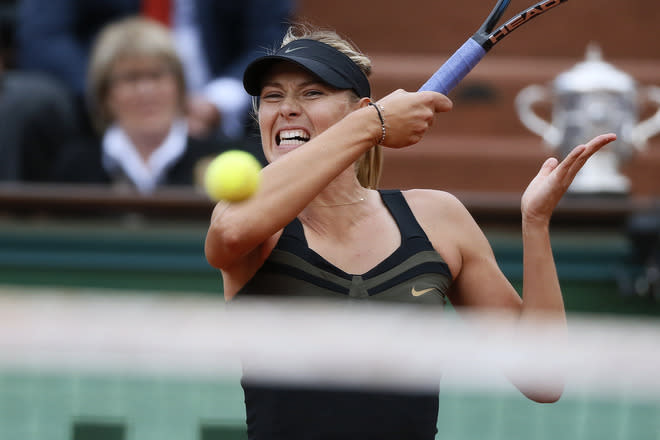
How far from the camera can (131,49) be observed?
472 centimetres

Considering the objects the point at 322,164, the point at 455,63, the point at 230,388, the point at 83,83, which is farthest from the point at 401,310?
the point at 83,83

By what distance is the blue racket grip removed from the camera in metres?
2.38

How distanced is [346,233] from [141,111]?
2.58m

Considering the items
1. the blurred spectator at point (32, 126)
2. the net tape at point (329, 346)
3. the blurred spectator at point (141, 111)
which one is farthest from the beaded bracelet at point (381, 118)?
the blurred spectator at point (32, 126)

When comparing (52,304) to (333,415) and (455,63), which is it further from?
(455,63)

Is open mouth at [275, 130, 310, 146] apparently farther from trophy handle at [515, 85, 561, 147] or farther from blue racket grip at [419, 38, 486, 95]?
trophy handle at [515, 85, 561, 147]

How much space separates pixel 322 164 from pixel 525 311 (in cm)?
60

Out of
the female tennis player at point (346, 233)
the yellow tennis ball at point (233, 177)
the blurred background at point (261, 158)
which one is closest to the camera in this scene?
the yellow tennis ball at point (233, 177)

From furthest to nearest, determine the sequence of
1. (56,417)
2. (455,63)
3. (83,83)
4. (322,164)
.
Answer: (83,83) < (56,417) < (455,63) < (322,164)

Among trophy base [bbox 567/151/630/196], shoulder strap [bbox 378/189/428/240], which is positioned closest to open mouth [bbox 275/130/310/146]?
shoulder strap [bbox 378/189/428/240]

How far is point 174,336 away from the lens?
265cm

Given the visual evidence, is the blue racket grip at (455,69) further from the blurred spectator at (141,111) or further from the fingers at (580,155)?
the blurred spectator at (141,111)

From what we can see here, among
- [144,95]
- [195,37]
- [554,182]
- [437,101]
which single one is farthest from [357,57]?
[195,37]

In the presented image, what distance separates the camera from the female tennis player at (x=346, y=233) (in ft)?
7.28
